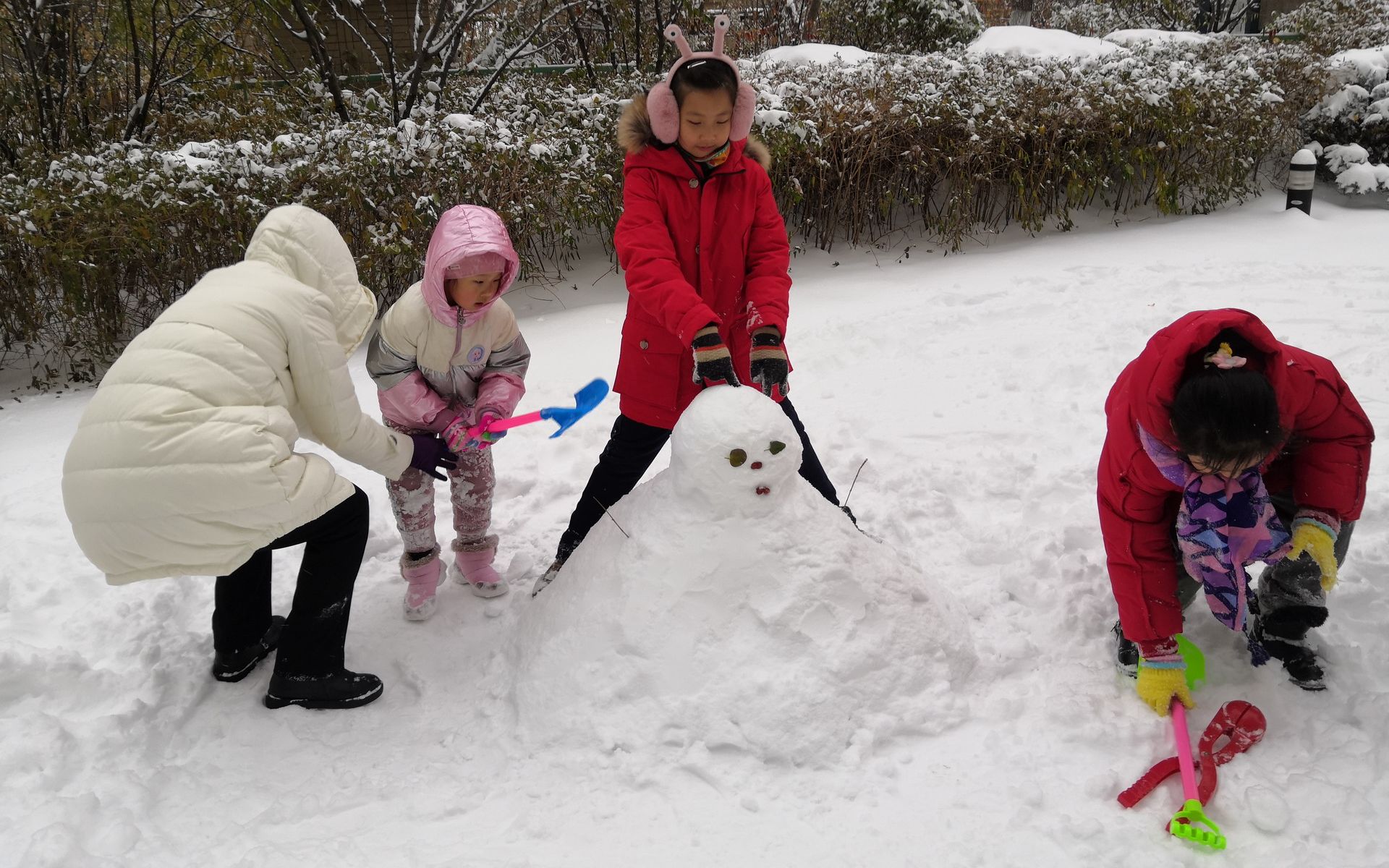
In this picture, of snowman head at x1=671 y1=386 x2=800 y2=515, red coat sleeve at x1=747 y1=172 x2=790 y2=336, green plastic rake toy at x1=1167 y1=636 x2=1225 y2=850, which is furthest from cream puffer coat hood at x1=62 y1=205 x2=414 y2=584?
green plastic rake toy at x1=1167 y1=636 x2=1225 y2=850

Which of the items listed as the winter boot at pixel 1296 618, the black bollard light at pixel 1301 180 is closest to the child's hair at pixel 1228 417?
the winter boot at pixel 1296 618

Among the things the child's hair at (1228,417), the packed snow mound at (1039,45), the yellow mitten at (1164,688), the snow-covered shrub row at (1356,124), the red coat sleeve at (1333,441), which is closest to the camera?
the child's hair at (1228,417)

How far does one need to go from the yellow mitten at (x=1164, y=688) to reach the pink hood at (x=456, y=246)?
70.4 inches

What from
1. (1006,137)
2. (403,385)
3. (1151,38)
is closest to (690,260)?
(403,385)

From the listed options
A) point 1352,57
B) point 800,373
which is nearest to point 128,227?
point 800,373

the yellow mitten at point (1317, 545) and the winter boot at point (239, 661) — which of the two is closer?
the yellow mitten at point (1317, 545)

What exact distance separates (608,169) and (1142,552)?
3.67 m

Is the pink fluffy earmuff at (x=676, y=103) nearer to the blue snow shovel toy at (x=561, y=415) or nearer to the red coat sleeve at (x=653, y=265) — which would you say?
the red coat sleeve at (x=653, y=265)

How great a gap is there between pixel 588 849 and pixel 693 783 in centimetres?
26

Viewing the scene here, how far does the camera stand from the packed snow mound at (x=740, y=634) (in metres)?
1.88

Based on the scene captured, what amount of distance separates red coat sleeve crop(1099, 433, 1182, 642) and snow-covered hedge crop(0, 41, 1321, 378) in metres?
3.37

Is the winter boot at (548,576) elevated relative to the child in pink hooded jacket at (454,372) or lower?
lower

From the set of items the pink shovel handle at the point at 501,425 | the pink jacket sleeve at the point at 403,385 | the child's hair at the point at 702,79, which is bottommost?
the pink shovel handle at the point at 501,425

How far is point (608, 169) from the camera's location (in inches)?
190
